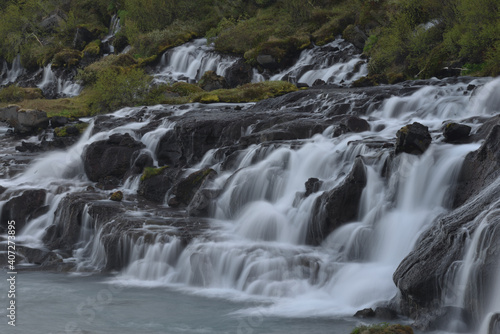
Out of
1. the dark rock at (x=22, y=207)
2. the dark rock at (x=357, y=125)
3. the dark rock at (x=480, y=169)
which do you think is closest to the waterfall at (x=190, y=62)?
the dark rock at (x=22, y=207)

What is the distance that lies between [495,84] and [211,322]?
12093mm

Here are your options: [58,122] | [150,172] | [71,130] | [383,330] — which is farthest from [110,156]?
[383,330]

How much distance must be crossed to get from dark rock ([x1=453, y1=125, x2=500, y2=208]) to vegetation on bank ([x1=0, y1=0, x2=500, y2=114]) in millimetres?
9700

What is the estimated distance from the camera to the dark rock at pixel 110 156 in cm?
2044

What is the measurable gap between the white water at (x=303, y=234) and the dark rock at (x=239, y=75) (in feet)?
53.6

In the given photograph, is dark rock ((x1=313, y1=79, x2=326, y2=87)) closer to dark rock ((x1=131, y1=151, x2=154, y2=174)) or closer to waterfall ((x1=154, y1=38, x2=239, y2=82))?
waterfall ((x1=154, y1=38, x2=239, y2=82))

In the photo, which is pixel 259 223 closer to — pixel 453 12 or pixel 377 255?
pixel 377 255

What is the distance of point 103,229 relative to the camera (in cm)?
1585

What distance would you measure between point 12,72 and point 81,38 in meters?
6.75

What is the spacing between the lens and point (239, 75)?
1326 inches

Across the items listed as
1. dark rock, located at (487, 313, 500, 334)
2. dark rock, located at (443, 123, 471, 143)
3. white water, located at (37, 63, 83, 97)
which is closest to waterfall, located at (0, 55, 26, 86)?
white water, located at (37, 63, 83, 97)

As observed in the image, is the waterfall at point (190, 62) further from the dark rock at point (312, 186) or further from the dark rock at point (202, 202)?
the dark rock at point (312, 186)

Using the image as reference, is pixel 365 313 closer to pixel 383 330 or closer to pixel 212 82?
pixel 383 330

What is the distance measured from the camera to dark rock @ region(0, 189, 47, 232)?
18.3 m
